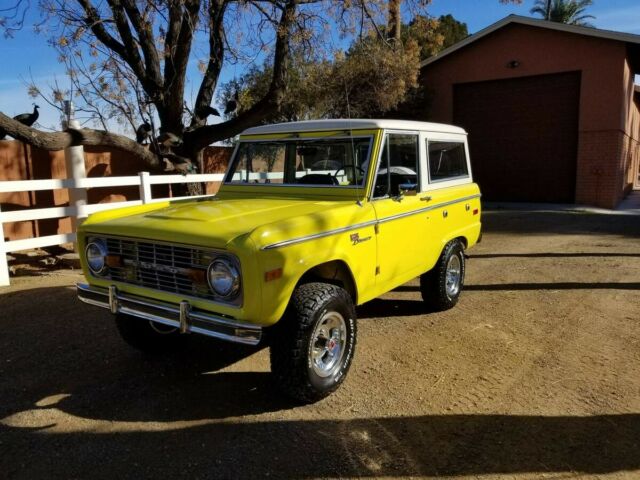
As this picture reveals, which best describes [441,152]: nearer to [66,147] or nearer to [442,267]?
[442,267]

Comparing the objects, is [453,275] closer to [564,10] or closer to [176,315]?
[176,315]

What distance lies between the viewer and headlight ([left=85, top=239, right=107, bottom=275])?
399cm

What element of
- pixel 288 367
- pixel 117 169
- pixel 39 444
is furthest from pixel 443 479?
pixel 117 169

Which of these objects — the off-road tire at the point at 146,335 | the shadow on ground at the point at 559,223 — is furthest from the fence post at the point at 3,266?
the shadow on ground at the point at 559,223

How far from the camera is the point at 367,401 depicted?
147 inches

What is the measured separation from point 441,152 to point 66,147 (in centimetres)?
612

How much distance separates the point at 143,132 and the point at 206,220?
7962 mm

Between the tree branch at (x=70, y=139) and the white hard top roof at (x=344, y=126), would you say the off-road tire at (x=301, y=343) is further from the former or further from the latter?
the tree branch at (x=70, y=139)

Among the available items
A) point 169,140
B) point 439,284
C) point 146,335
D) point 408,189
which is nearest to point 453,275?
point 439,284

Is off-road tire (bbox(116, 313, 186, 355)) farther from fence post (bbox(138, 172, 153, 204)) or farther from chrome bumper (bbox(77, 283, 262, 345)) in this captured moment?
fence post (bbox(138, 172, 153, 204))

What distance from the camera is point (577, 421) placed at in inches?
135

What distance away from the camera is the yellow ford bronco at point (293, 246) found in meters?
3.34

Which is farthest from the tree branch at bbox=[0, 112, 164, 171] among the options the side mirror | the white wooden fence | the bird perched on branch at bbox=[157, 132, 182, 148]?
the side mirror

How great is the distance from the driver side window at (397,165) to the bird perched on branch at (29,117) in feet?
24.3
